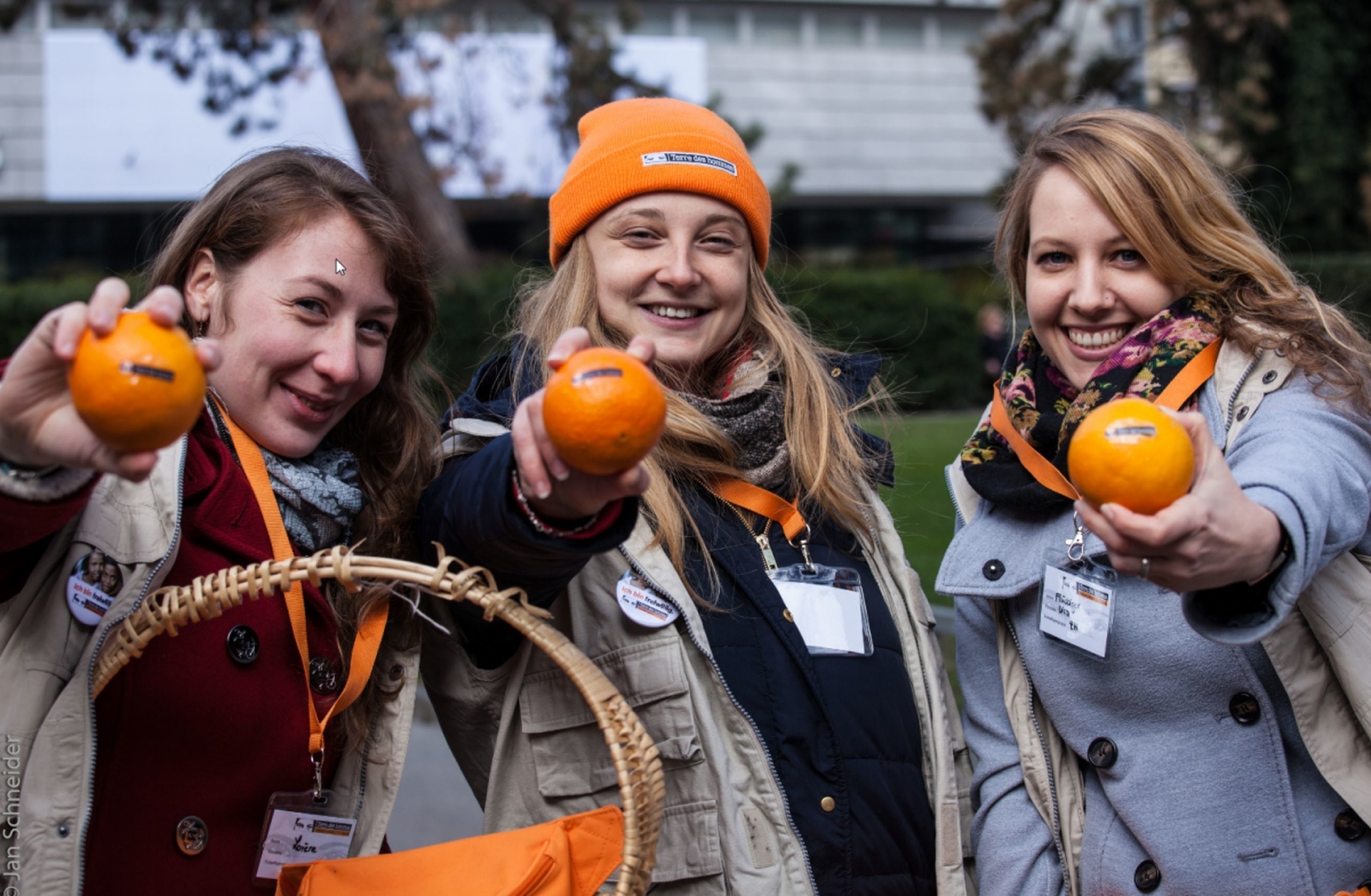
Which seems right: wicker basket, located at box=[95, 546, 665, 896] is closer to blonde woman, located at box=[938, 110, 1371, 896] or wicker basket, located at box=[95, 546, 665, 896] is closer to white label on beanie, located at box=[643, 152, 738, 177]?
blonde woman, located at box=[938, 110, 1371, 896]

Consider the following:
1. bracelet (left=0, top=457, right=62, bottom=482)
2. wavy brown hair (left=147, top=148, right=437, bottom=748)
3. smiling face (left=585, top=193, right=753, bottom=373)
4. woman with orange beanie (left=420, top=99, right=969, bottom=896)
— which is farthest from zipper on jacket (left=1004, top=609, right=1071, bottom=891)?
bracelet (left=0, top=457, right=62, bottom=482)

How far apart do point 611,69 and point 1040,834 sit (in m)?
12.9

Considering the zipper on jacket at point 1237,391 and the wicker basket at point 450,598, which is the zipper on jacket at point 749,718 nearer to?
the wicker basket at point 450,598

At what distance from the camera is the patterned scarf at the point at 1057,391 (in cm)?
205

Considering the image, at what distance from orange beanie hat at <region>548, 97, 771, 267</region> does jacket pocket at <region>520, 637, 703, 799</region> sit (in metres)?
0.97

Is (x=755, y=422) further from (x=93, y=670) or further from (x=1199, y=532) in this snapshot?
(x=93, y=670)

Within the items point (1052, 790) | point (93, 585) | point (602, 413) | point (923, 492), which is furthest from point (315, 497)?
point (923, 492)

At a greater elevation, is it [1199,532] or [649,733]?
[1199,532]

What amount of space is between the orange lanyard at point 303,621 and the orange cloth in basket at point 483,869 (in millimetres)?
199

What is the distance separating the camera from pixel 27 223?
27.9 m

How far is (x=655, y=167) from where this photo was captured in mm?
2354

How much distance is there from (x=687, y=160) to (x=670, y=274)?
279mm

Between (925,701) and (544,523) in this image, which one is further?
(925,701)

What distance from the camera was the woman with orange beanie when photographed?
1916 millimetres
